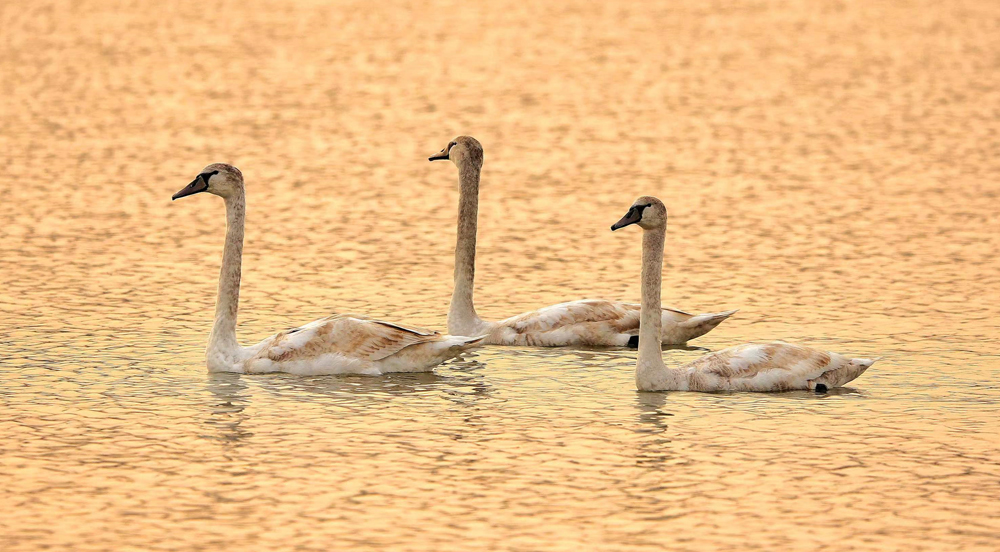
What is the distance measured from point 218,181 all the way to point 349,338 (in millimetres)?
1626

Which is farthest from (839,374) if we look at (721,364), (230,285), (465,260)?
(230,285)

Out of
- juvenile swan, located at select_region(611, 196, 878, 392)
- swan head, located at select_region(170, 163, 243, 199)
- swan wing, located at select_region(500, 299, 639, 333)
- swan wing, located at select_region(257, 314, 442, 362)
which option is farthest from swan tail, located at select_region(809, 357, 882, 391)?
swan head, located at select_region(170, 163, 243, 199)

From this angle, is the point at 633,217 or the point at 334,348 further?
the point at 334,348

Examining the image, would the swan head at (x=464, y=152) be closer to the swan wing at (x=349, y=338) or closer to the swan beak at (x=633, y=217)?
the swan wing at (x=349, y=338)

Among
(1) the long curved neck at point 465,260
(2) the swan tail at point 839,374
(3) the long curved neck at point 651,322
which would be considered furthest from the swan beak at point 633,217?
(1) the long curved neck at point 465,260

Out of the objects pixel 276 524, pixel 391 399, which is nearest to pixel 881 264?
pixel 391 399

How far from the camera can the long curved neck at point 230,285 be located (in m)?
13.9

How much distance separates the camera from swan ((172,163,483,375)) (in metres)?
13.8

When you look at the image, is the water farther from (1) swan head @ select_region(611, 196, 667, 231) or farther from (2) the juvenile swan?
(1) swan head @ select_region(611, 196, 667, 231)

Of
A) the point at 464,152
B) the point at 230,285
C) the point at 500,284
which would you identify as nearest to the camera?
the point at 230,285

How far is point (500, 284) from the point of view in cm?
1767

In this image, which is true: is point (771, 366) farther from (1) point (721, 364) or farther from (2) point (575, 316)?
(2) point (575, 316)

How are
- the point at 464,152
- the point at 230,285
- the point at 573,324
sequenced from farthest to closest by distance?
the point at 464,152 < the point at 573,324 < the point at 230,285

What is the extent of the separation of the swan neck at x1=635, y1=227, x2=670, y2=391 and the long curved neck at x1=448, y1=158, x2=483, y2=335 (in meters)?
2.27
